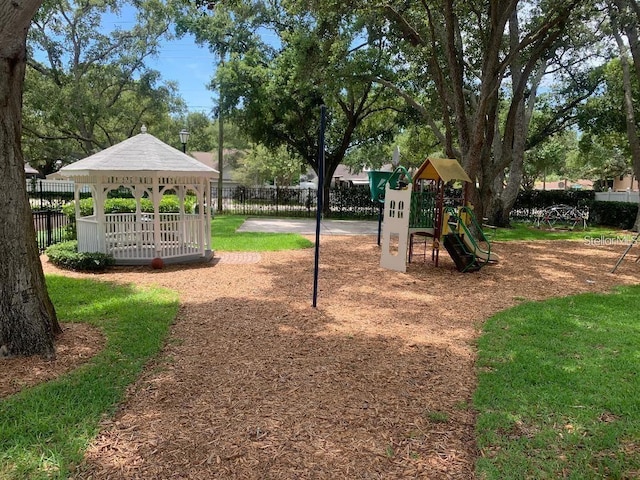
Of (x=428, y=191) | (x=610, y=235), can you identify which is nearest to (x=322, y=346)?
(x=428, y=191)

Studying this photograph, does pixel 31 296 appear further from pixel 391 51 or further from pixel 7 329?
pixel 391 51

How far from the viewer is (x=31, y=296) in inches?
172

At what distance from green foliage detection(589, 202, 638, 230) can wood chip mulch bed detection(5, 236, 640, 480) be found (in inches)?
542

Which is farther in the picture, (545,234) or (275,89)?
(275,89)

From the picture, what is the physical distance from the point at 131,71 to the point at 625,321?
2765 centimetres

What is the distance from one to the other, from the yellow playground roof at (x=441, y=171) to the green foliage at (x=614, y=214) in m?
13.8

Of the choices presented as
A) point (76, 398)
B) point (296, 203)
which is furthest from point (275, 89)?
point (76, 398)

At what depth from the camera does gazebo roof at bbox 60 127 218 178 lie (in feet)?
30.6

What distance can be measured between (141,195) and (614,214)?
20.3 meters

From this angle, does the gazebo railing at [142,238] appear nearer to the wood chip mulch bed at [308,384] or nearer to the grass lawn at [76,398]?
the wood chip mulch bed at [308,384]

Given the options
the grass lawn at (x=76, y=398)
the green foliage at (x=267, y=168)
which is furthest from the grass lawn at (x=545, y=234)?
the green foliage at (x=267, y=168)

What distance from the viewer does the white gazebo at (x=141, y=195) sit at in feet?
31.2

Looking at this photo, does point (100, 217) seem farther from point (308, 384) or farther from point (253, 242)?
point (308, 384)

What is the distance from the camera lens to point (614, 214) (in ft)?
67.1
